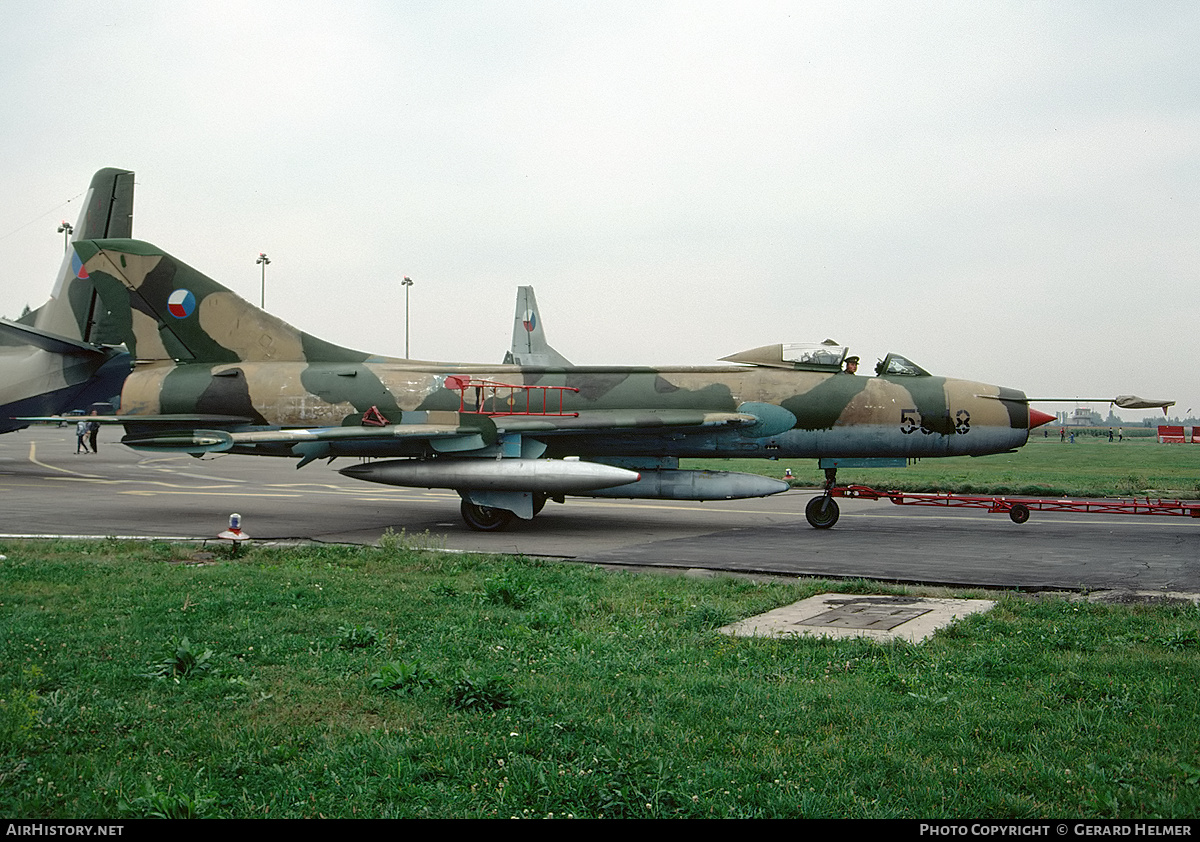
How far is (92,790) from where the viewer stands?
4.01m

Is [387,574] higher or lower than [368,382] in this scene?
lower

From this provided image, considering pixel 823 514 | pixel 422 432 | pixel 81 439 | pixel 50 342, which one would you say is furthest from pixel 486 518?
pixel 81 439

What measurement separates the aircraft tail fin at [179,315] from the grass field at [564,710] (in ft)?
30.7

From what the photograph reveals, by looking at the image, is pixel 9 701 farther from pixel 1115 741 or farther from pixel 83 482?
pixel 83 482

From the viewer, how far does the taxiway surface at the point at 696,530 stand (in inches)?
439

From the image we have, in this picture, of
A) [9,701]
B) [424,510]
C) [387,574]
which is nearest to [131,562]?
[387,574]

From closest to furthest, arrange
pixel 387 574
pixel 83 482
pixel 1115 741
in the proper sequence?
pixel 1115 741, pixel 387 574, pixel 83 482

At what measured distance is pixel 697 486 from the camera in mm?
15742

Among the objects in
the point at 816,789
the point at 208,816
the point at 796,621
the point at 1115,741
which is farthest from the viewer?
the point at 796,621

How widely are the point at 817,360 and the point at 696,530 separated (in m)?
3.88

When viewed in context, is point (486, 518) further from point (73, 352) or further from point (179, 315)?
point (73, 352)

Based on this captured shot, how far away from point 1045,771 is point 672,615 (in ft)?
12.7

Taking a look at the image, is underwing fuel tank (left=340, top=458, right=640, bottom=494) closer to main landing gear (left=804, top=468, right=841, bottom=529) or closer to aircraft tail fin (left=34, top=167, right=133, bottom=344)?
main landing gear (left=804, top=468, right=841, bottom=529)

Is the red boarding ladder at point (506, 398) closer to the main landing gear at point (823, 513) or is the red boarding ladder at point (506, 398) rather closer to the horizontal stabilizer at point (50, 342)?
the main landing gear at point (823, 513)
